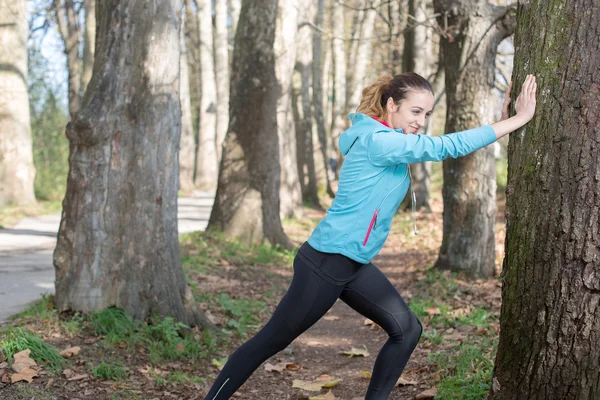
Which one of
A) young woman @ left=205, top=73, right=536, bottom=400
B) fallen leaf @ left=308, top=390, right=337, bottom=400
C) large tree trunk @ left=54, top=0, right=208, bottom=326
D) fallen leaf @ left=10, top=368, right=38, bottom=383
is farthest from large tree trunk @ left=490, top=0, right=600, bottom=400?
large tree trunk @ left=54, top=0, right=208, bottom=326

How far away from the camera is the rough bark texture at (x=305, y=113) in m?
18.2

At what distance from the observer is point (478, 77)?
9156 mm

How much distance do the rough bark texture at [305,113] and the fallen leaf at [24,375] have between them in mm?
13789

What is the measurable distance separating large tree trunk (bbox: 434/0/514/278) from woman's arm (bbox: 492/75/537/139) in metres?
5.71

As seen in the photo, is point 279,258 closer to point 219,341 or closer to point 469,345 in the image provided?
point 219,341

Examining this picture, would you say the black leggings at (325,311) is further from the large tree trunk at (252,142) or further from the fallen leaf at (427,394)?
the large tree trunk at (252,142)

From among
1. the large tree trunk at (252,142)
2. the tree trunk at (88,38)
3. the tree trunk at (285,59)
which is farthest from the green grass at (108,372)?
the tree trunk at (88,38)

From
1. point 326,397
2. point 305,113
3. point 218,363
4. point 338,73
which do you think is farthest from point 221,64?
point 326,397

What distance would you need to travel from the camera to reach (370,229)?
371 cm

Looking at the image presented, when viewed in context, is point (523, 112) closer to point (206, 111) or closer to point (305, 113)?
point (305, 113)

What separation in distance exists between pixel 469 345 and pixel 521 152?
8.32 feet

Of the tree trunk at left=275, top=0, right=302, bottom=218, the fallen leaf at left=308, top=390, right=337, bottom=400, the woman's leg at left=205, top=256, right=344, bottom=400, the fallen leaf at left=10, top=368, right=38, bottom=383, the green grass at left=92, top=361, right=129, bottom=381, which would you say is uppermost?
the tree trunk at left=275, top=0, right=302, bottom=218

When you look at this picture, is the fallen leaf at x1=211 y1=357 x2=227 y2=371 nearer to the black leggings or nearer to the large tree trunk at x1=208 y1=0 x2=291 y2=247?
the black leggings

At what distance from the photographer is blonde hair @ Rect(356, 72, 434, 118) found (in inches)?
151
